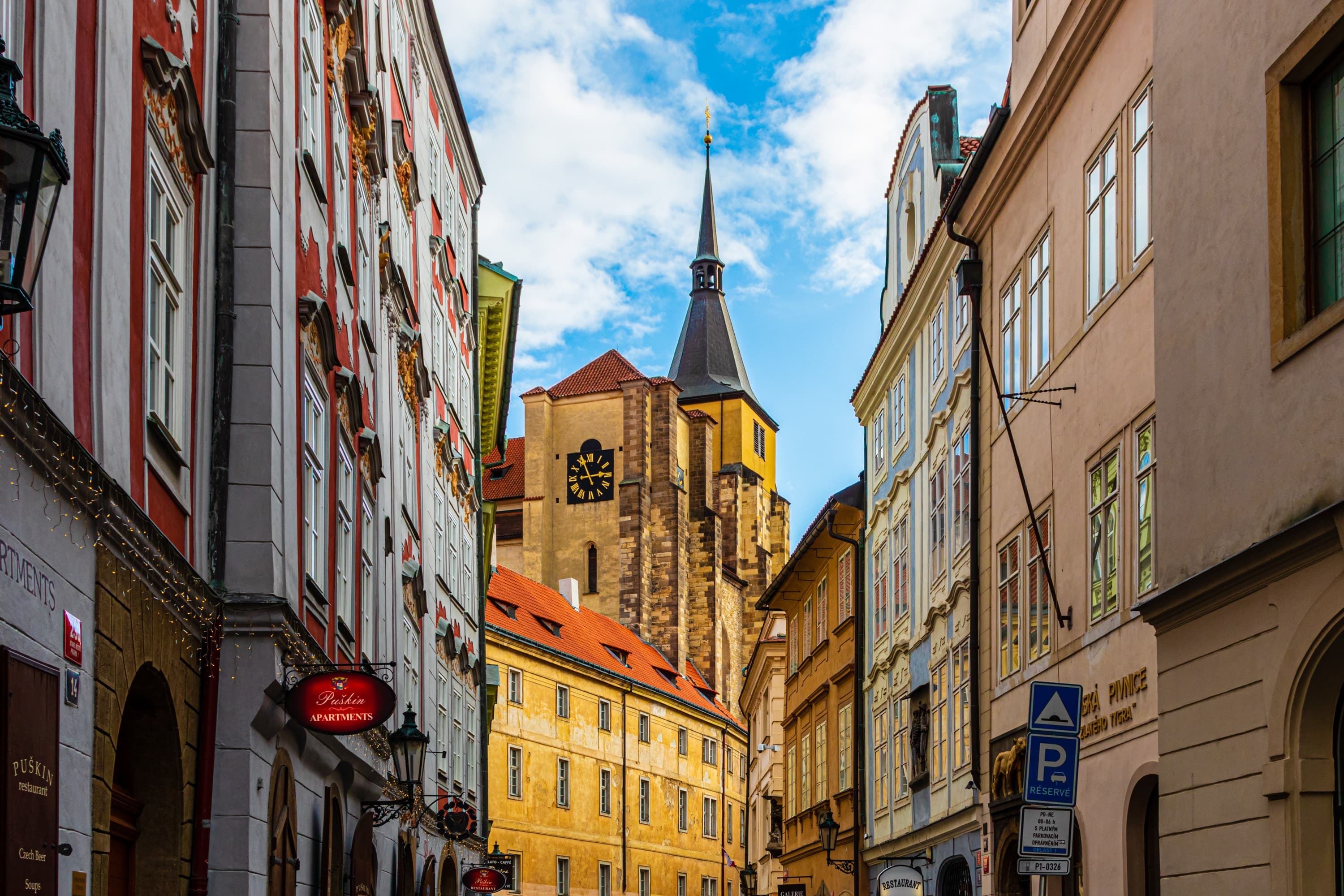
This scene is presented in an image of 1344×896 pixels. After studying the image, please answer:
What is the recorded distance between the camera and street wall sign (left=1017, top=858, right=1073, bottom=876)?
922 cm

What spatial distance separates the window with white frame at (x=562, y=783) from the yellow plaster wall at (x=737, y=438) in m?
51.3

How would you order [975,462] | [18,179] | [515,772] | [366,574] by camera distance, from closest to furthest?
1. [18,179]
2. [366,574]
3. [975,462]
4. [515,772]

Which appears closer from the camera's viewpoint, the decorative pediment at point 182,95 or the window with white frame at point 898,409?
the decorative pediment at point 182,95

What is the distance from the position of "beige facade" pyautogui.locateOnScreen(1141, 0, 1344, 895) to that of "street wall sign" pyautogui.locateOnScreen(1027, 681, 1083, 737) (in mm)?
723

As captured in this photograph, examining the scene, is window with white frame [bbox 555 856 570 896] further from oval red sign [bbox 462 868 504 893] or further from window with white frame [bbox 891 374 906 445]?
window with white frame [bbox 891 374 906 445]

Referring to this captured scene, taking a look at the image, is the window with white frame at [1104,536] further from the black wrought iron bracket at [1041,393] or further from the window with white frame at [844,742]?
the window with white frame at [844,742]

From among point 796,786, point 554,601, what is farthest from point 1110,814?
point 554,601

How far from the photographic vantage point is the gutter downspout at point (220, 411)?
37.2 ft

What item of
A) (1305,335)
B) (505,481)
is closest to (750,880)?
(1305,335)

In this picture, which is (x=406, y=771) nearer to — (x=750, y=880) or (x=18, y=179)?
(x=18, y=179)

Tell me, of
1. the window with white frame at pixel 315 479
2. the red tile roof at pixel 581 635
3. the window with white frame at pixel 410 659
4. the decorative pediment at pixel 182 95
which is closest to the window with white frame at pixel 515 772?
the red tile roof at pixel 581 635

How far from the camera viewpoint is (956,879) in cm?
2133

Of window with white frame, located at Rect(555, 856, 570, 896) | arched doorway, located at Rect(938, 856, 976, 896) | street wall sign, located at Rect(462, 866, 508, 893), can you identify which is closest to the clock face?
window with white frame, located at Rect(555, 856, 570, 896)

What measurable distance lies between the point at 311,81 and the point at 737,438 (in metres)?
94.2
